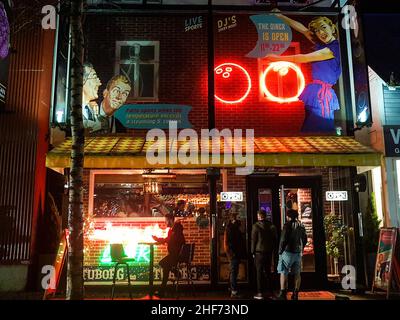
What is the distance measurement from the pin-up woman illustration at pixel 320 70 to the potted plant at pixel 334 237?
2349mm

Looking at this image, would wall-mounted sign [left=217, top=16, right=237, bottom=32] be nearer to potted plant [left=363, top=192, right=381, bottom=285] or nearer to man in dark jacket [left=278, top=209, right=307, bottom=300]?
man in dark jacket [left=278, top=209, right=307, bottom=300]

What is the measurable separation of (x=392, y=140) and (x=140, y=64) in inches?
270

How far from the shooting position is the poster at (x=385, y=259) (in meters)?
9.13

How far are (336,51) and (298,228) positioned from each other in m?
5.28

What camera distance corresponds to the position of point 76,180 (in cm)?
745

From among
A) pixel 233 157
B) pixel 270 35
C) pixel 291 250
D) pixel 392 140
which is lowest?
pixel 291 250

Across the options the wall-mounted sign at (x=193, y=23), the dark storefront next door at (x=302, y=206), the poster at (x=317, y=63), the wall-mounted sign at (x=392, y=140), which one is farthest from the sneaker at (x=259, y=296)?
the wall-mounted sign at (x=193, y=23)

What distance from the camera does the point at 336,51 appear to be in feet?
37.6

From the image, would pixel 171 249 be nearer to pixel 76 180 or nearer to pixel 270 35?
pixel 76 180

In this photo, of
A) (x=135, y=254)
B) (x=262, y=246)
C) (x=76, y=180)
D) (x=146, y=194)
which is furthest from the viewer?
(x=146, y=194)

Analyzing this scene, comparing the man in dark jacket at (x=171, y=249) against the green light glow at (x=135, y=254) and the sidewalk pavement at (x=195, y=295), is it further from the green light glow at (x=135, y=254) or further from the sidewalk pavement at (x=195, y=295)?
the green light glow at (x=135, y=254)

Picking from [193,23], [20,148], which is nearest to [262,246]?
[193,23]

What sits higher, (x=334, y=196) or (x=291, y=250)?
(x=334, y=196)
